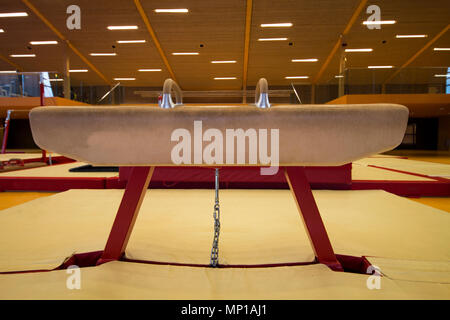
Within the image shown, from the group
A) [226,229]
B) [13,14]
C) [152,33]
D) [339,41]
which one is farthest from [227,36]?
[226,229]

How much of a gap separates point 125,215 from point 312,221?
2.39 feet

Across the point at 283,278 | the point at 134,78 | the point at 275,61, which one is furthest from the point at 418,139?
the point at 283,278

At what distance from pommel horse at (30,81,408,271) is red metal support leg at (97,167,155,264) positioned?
152 millimetres

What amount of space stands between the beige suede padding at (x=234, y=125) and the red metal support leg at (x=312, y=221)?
17 centimetres

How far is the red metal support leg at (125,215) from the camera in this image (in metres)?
1.02

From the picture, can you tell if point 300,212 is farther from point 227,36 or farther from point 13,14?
point 13,14

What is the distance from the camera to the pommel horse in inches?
33.4

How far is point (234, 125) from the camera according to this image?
0.85 metres

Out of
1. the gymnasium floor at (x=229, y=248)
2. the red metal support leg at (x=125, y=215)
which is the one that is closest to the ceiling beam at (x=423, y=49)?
the gymnasium floor at (x=229, y=248)

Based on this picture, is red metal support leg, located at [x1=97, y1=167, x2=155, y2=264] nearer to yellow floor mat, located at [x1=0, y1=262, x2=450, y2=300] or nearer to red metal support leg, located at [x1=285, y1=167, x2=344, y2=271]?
yellow floor mat, located at [x1=0, y1=262, x2=450, y2=300]

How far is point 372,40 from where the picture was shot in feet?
31.8

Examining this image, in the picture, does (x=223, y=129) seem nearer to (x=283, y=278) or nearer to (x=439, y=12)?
(x=283, y=278)

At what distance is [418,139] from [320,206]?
15.8m

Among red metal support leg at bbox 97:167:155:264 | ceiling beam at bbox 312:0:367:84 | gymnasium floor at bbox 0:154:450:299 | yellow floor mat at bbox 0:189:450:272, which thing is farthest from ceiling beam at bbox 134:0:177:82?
red metal support leg at bbox 97:167:155:264
